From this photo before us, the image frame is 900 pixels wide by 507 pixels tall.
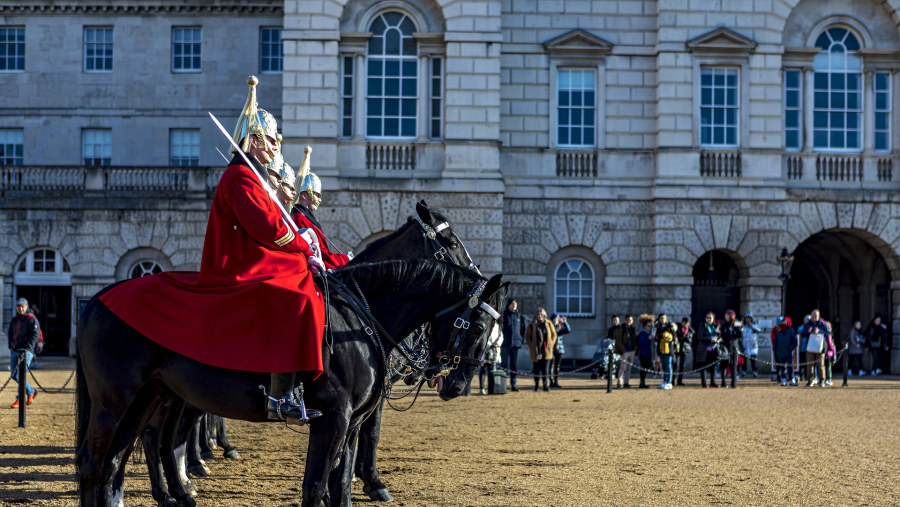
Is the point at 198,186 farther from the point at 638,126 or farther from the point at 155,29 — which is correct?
the point at 638,126

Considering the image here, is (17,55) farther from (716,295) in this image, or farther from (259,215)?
(259,215)

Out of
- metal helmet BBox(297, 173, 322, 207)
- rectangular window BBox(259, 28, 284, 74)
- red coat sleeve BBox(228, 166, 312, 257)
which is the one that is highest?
rectangular window BBox(259, 28, 284, 74)

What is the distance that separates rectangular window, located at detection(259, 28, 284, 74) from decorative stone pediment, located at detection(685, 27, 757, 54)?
12876mm

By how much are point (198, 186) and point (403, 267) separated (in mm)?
22338

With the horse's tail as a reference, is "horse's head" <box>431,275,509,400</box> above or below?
above

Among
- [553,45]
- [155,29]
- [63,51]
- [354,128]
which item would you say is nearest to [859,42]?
[553,45]

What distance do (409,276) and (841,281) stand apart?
28.1m

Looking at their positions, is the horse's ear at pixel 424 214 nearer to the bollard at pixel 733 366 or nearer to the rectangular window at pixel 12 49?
the bollard at pixel 733 366

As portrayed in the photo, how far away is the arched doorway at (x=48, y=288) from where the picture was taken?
29.1 m

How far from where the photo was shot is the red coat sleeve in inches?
277

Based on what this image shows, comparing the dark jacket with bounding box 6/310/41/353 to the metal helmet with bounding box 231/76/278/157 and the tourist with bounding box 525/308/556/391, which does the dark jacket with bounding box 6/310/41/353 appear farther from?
the metal helmet with bounding box 231/76/278/157

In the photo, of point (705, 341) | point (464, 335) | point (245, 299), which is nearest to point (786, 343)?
point (705, 341)

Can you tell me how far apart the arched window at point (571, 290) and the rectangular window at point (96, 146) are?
1516cm

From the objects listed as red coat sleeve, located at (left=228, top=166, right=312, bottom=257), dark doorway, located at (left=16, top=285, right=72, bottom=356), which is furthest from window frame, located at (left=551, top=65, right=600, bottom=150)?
red coat sleeve, located at (left=228, top=166, right=312, bottom=257)
